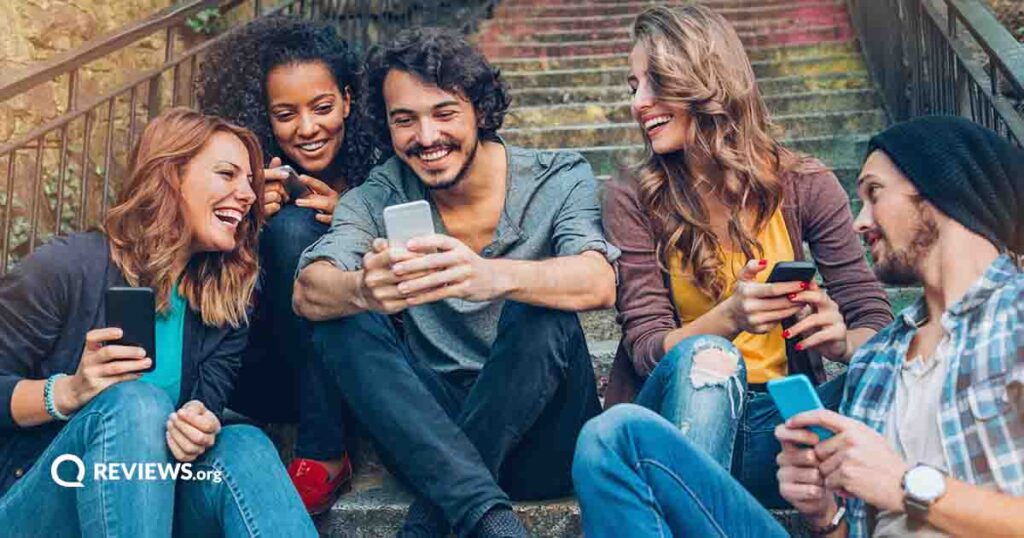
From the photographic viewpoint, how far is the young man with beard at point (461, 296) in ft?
7.35

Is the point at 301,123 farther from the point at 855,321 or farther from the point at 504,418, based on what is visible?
the point at 855,321

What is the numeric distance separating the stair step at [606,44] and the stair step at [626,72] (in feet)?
1.30

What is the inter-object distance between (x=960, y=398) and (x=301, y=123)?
1.99 m

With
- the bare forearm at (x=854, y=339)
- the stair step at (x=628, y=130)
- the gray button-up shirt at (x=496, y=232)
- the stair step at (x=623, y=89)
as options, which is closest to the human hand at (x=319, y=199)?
the gray button-up shirt at (x=496, y=232)

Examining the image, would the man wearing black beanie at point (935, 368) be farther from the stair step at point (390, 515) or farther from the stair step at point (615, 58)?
the stair step at point (615, 58)

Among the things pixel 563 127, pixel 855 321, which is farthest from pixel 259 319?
pixel 563 127

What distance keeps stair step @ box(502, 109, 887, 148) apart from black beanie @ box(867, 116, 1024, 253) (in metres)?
3.35

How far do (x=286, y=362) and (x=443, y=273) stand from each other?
74cm

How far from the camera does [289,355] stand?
274 centimetres

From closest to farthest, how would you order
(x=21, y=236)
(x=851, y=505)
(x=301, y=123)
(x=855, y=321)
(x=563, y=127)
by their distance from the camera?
(x=851, y=505)
(x=855, y=321)
(x=301, y=123)
(x=21, y=236)
(x=563, y=127)

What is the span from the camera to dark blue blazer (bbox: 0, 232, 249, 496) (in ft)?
7.14

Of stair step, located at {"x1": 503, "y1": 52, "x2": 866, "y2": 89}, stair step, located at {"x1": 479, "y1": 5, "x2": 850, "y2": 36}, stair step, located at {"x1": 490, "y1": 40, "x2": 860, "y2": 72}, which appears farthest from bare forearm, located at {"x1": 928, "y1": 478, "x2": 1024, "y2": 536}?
stair step, located at {"x1": 479, "y1": 5, "x2": 850, "y2": 36}

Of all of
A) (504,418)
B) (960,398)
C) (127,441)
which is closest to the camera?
(960,398)

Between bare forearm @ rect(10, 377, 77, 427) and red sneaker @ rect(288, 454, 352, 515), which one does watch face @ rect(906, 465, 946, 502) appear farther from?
bare forearm @ rect(10, 377, 77, 427)
